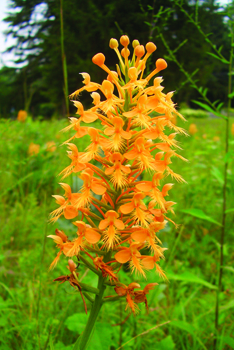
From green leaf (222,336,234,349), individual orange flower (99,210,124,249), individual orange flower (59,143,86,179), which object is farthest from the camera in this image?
green leaf (222,336,234,349)

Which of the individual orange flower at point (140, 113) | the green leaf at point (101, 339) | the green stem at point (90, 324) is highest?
the individual orange flower at point (140, 113)

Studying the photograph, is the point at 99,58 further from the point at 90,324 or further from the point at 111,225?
the point at 90,324

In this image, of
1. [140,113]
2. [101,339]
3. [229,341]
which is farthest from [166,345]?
[140,113]

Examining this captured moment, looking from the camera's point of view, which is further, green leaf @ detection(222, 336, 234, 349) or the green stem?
green leaf @ detection(222, 336, 234, 349)

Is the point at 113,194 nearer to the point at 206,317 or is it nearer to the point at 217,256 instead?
the point at 206,317

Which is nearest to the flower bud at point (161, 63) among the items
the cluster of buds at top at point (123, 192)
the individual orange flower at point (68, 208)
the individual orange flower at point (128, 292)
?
the cluster of buds at top at point (123, 192)

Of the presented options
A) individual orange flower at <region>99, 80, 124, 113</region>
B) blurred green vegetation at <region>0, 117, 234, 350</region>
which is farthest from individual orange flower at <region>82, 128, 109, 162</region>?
blurred green vegetation at <region>0, 117, 234, 350</region>

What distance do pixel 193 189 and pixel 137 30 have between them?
2.44 meters

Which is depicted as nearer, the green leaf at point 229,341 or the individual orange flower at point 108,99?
the individual orange flower at point 108,99

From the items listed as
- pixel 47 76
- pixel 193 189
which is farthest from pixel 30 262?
pixel 47 76

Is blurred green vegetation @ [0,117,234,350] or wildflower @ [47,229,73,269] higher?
wildflower @ [47,229,73,269]

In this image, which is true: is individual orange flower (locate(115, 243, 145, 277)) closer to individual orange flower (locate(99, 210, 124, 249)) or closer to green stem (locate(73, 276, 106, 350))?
individual orange flower (locate(99, 210, 124, 249))

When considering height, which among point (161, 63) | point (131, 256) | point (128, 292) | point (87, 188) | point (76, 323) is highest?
point (161, 63)

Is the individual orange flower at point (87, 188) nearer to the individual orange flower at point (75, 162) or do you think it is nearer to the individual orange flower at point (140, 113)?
the individual orange flower at point (75, 162)
